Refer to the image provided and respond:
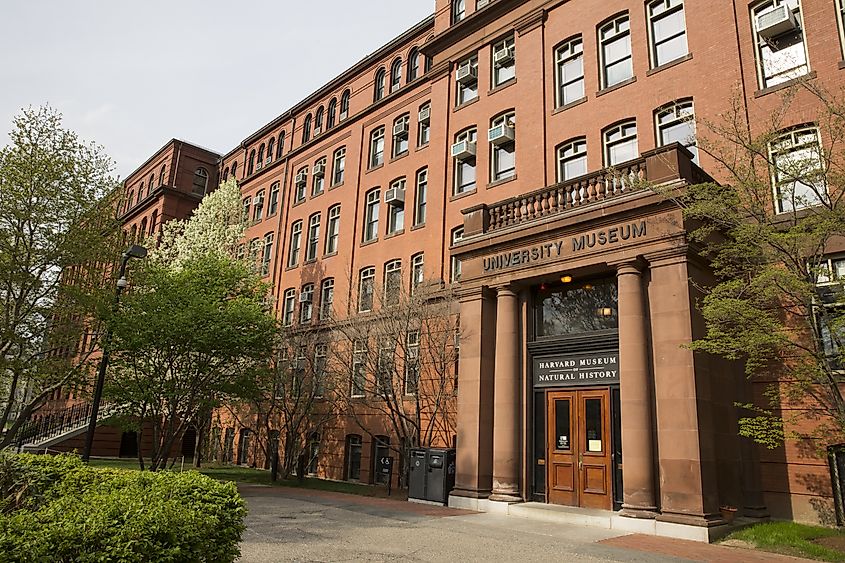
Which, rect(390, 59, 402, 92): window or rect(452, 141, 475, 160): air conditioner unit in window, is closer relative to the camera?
rect(452, 141, 475, 160): air conditioner unit in window

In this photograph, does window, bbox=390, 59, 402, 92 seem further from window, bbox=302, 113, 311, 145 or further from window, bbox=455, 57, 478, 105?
window, bbox=302, 113, 311, 145

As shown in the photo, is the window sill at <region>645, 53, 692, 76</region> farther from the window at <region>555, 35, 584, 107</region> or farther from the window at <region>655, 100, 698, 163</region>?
the window at <region>555, 35, 584, 107</region>

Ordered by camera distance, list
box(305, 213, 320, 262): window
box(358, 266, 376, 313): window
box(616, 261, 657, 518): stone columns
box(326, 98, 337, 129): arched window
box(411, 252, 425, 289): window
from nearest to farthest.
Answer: box(616, 261, 657, 518): stone columns, box(411, 252, 425, 289): window, box(358, 266, 376, 313): window, box(305, 213, 320, 262): window, box(326, 98, 337, 129): arched window

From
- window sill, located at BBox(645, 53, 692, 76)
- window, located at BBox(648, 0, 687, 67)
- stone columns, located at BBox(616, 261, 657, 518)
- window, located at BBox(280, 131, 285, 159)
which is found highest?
window, located at BBox(280, 131, 285, 159)

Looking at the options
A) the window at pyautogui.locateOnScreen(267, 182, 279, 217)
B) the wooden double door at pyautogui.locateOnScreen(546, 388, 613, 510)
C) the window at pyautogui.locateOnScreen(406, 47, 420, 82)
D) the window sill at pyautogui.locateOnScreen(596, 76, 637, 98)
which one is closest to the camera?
the wooden double door at pyautogui.locateOnScreen(546, 388, 613, 510)

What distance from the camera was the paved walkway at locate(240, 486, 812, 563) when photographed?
906cm

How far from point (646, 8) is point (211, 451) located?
2908 cm

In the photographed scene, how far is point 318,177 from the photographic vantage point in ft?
109

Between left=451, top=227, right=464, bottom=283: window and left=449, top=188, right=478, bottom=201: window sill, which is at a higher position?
left=449, top=188, right=478, bottom=201: window sill

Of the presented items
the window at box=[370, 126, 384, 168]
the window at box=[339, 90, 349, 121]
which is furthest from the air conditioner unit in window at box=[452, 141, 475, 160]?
the window at box=[339, 90, 349, 121]

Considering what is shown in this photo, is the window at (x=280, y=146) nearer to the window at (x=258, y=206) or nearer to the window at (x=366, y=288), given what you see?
the window at (x=258, y=206)

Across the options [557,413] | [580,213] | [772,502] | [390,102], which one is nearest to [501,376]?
[557,413]

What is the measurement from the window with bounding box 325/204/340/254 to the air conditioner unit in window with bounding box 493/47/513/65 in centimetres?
1124

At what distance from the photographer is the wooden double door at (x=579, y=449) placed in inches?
531
